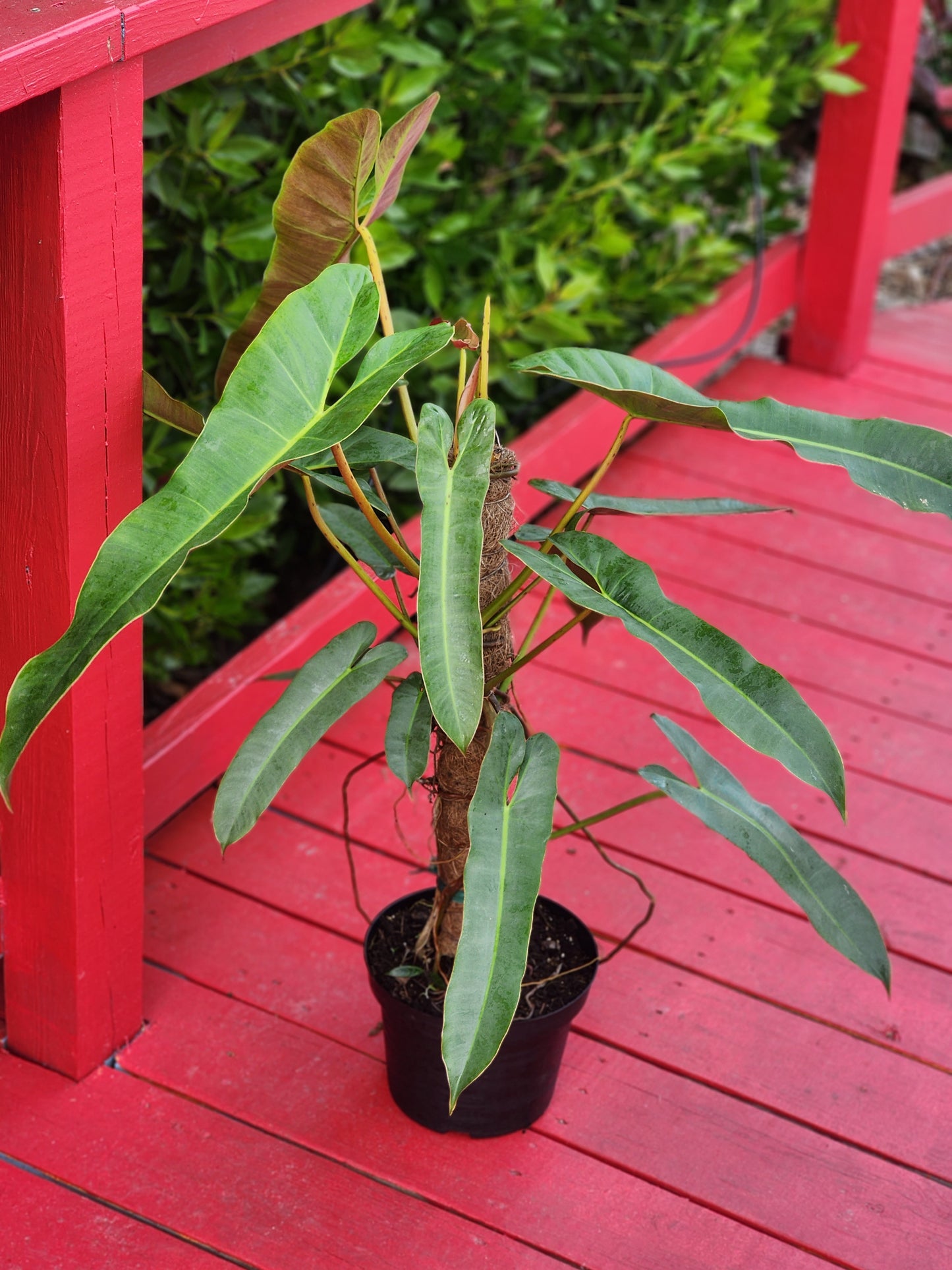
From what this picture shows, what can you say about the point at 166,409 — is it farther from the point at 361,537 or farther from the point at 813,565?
the point at 813,565

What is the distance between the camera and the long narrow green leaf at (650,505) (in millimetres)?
1311

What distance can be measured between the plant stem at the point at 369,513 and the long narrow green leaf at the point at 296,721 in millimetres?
74

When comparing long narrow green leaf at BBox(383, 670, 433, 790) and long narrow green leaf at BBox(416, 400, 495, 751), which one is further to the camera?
long narrow green leaf at BBox(383, 670, 433, 790)

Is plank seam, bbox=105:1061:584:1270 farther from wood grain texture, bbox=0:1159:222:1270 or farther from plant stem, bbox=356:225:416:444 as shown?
plant stem, bbox=356:225:416:444

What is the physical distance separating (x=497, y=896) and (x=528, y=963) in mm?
394

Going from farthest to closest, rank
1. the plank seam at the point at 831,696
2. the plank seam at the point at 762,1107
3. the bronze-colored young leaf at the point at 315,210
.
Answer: the plank seam at the point at 831,696 → the plank seam at the point at 762,1107 → the bronze-colored young leaf at the point at 315,210

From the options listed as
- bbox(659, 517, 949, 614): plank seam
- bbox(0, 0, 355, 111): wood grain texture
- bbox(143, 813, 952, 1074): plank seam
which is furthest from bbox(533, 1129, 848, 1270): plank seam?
bbox(659, 517, 949, 614): plank seam

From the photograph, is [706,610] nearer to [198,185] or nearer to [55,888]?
[198,185]

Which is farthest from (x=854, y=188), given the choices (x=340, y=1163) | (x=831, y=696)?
(x=340, y=1163)

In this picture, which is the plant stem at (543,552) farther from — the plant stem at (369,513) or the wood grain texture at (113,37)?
the wood grain texture at (113,37)

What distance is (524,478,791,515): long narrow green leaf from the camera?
51.6 inches

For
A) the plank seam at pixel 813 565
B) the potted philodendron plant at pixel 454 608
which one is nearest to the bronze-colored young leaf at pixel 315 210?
the potted philodendron plant at pixel 454 608

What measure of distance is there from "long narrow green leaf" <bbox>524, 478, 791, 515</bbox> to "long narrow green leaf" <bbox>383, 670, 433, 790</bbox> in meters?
0.24

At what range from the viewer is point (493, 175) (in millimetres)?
2668
